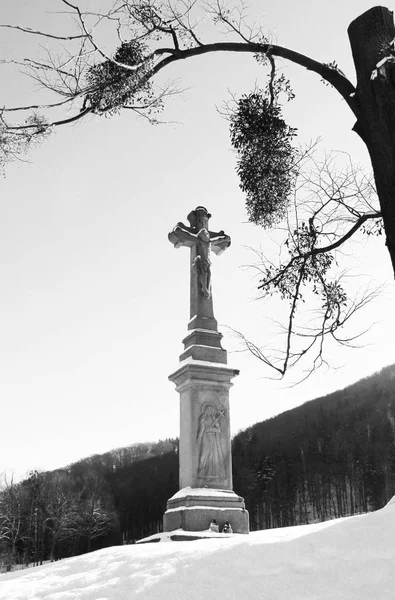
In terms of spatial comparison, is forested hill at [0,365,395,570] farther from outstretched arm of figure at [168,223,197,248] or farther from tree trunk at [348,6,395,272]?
tree trunk at [348,6,395,272]

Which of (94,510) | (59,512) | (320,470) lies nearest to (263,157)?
(59,512)

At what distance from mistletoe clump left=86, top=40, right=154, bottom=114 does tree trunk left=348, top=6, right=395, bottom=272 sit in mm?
2404

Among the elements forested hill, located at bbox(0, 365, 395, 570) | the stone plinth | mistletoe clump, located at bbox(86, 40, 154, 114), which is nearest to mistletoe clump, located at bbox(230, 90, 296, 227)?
mistletoe clump, located at bbox(86, 40, 154, 114)

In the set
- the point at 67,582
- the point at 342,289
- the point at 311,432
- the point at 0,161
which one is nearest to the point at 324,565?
the point at 67,582

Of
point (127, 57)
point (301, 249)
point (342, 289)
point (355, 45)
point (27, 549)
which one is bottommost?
point (27, 549)

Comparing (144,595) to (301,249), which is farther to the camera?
(301,249)

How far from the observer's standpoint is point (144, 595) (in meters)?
3.68

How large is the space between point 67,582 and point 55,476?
63.5 metres

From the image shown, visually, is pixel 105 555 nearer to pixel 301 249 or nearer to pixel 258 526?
pixel 301 249

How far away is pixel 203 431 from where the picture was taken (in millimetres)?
Result: 9789

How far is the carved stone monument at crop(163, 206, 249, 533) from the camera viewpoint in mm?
9047

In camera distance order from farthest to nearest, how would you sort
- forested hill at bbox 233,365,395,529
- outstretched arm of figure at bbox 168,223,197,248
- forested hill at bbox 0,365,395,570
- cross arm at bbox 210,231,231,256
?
1. forested hill at bbox 233,365,395,529
2. forested hill at bbox 0,365,395,570
3. cross arm at bbox 210,231,231,256
4. outstretched arm of figure at bbox 168,223,197,248

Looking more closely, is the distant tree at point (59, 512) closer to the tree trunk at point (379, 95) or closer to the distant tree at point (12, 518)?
the distant tree at point (12, 518)

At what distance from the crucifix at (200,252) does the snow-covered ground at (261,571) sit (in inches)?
259
